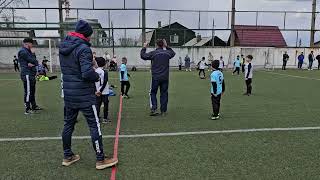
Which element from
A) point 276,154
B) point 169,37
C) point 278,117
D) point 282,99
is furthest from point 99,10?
point 276,154

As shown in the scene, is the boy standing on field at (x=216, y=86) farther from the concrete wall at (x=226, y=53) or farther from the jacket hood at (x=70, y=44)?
the concrete wall at (x=226, y=53)

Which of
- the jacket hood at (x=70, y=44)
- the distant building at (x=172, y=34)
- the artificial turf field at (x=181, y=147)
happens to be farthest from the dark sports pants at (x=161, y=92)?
the distant building at (x=172, y=34)

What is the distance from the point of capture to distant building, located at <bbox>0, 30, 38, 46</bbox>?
32.2 metres

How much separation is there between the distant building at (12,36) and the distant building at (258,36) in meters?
21.2

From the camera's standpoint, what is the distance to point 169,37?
35688 mm

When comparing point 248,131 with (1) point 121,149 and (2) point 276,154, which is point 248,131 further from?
(1) point 121,149

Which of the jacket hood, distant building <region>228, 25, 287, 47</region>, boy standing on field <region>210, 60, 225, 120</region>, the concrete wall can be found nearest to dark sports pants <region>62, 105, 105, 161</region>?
the jacket hood

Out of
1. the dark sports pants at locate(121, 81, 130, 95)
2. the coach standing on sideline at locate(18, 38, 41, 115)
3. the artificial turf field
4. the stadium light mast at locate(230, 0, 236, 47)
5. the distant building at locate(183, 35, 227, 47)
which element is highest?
the stadium light mast at locate(230, 0, 236, 47)

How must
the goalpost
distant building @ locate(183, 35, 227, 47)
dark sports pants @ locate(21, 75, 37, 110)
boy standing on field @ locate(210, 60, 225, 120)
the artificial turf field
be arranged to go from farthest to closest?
distant building @ locate(183, 35, 227, 47) → the goalpost → dark sports pants @ locate(21, 75, 37, 110) → boy standing on field @ locate(210, 60, 225, 120) → the artificial turf field

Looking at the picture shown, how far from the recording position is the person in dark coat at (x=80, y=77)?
185 inches

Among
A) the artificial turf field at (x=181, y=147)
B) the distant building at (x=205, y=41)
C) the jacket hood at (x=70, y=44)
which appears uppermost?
the distant building at (x=205, y=41)

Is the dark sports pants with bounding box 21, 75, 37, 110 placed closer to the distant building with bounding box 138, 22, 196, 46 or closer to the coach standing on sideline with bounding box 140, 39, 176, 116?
the coach standing on sideline with bounding box 140, 39, 176, 116

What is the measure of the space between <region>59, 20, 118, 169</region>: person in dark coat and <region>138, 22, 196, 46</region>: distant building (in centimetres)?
→ 2999

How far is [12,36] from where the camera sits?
32406 mm
